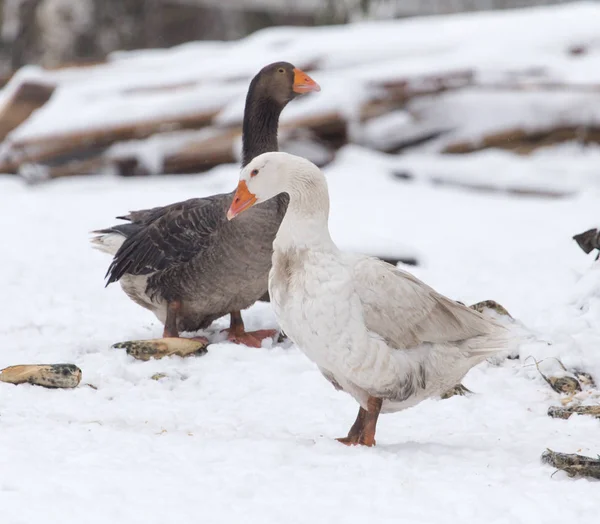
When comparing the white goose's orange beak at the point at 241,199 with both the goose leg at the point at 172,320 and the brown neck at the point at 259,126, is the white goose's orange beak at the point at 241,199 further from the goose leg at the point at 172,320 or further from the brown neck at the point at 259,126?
the brown neck at the point at 259,126

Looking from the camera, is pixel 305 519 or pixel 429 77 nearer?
pixel 305 519

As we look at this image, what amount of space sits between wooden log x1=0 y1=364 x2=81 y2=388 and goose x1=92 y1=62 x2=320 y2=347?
0.82 m

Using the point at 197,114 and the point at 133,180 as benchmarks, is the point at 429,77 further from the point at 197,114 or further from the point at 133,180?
the point at 133,180

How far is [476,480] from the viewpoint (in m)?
4.28

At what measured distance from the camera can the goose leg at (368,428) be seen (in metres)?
4.78

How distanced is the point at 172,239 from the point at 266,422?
1.84 m

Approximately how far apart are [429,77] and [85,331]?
25.6ft

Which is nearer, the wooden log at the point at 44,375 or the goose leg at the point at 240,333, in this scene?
the wooden log at the point at 44,375

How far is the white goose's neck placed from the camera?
477cm

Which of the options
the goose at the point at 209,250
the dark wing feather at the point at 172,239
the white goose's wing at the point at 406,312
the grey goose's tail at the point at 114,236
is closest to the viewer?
the white goose's wing at the point at 406,312

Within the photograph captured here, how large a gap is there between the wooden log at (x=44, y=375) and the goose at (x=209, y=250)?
2.68 feet

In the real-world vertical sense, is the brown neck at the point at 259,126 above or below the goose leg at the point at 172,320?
above

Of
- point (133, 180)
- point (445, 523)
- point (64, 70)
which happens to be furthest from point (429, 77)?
point (445, 523)

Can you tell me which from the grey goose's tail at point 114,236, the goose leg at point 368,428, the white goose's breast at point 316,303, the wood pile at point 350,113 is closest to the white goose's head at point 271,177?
the white goose's breast at point 316,303
